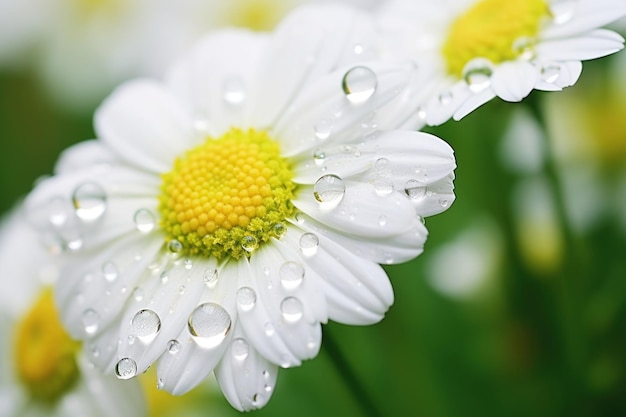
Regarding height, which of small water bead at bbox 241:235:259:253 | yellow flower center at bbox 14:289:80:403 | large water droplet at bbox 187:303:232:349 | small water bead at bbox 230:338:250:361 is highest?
small water bead at bbox 241:235:259:253

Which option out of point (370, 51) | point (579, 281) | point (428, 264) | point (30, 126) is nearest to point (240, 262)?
point (370, 51)

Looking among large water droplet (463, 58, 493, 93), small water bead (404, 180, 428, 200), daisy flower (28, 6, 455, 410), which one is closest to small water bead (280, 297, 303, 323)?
daisy flower (28, 6, 455, 410)

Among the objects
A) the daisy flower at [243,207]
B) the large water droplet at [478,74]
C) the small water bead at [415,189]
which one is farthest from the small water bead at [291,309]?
the large water droplet at [478,74]

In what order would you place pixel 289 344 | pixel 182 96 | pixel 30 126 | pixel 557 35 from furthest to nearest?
1. pixel 30 126
2. pixel 182 96
3. pixel 557 35
4. pixel 289 344

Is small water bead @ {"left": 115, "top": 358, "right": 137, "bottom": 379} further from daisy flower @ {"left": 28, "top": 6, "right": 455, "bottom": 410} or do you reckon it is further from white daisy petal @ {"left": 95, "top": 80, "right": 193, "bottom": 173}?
white daisy petal @ {"left": 95, "top": 80, "right": 193, "bottom": 173}

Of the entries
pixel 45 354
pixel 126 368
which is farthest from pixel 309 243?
pixel 45 354

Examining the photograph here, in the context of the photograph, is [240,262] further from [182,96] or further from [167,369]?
[182,96]
